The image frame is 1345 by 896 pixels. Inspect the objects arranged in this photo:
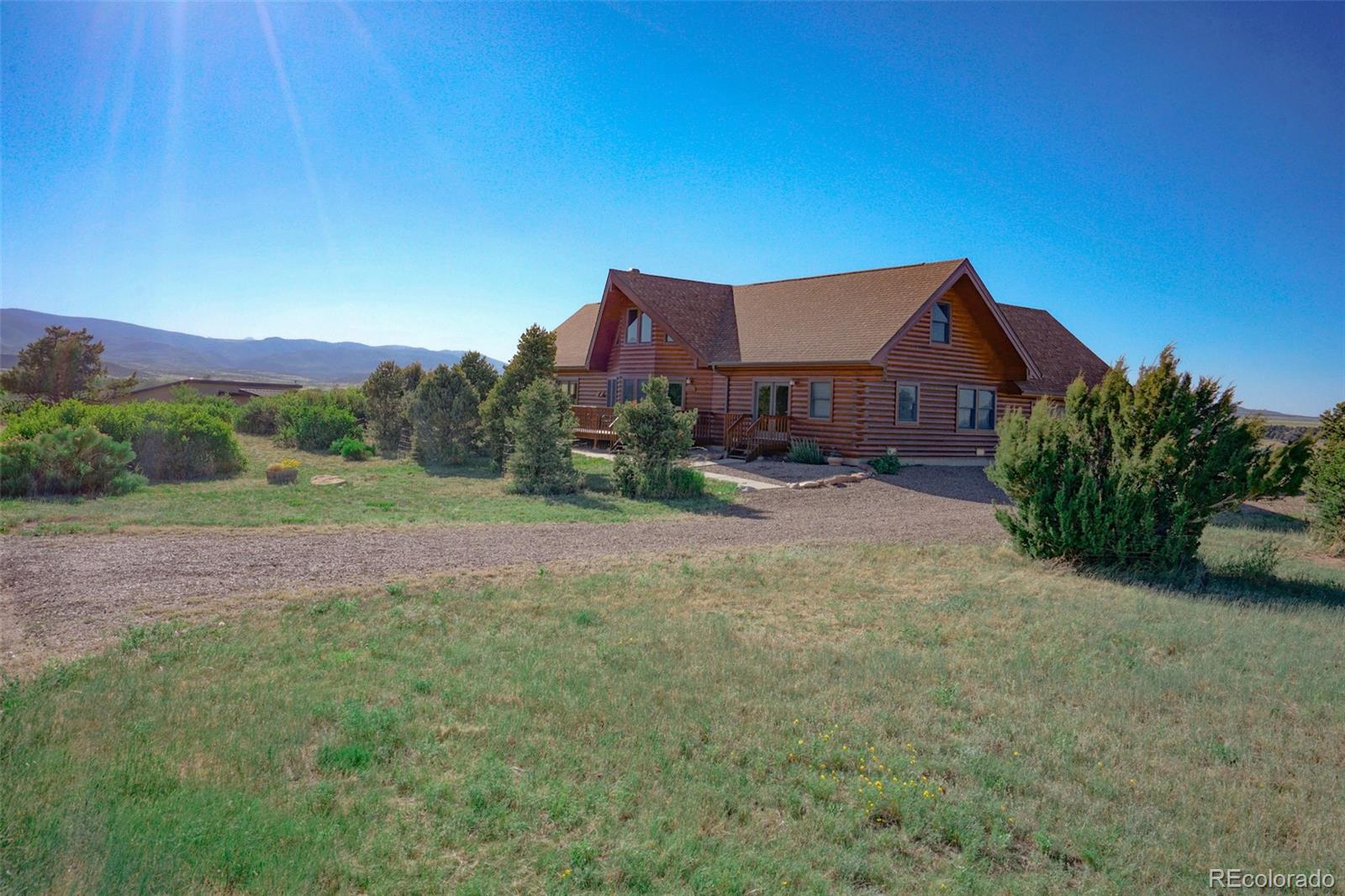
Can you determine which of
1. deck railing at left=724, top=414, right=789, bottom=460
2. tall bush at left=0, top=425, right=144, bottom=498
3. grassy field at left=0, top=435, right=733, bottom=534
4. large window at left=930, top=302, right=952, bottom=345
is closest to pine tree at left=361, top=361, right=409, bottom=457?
grassy field at left=0, top=435, right=733, bottom=534

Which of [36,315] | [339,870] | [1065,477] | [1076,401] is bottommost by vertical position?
[339,870]

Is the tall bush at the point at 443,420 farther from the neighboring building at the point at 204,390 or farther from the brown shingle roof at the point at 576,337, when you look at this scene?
the neighboring building at the point at 204,390

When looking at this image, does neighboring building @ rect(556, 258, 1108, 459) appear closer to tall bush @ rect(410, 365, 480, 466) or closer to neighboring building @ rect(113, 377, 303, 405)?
tall bush @ rect(410, 365, 480, 466)

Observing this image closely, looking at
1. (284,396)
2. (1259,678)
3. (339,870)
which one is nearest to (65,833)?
(339,870)

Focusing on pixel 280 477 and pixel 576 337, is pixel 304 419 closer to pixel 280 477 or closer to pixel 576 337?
pixel 280 477

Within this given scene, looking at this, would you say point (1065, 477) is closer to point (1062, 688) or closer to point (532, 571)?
point (1062, 688)

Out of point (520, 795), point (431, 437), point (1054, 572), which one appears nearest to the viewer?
point (520, 795)

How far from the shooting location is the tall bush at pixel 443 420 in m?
23.2

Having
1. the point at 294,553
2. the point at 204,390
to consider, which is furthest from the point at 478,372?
the point at 204,390

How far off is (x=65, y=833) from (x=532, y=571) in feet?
20.6

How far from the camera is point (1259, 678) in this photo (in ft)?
21.2

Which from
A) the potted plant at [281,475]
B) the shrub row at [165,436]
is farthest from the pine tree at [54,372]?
the potted plant at [281,475]

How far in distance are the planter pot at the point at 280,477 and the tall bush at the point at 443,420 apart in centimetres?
560

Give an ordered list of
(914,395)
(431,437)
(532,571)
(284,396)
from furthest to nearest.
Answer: (284,396)
(914,395)
(431,437)
(532,571)
